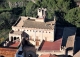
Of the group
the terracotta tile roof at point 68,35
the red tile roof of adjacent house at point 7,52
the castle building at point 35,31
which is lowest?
the red tile roof of adjacent house at point 7,52

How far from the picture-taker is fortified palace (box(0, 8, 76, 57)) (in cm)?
3506

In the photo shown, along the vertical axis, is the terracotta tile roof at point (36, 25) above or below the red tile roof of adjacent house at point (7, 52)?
above

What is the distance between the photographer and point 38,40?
38594mm

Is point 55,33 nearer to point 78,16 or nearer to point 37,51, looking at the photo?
point 37,51

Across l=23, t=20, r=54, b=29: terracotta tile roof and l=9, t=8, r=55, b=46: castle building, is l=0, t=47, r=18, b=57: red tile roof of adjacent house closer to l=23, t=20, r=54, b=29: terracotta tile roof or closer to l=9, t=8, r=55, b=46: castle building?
l=9, t=8, r=55, b=46: castle building

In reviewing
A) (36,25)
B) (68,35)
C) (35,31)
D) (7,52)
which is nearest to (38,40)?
(35,31)

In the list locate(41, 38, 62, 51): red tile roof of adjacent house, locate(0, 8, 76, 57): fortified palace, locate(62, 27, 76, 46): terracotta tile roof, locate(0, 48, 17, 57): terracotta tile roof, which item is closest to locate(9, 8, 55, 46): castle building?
locate(0, 8, 76, 57): fortified palace

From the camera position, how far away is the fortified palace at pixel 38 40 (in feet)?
115

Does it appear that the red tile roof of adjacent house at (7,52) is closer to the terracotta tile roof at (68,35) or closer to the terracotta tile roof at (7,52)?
the terracotta tile roof at (7,52)

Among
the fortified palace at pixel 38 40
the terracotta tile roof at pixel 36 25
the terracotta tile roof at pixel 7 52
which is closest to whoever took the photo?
the terracotta tile roof at pixel 7 52

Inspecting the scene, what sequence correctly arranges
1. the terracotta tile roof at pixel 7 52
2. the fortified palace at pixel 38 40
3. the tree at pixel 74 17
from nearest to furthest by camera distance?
1. the terracotta tile roof at pixel 7 52
2. the fortified palace at pixel 38 40
3. the tree at pixel 74 17

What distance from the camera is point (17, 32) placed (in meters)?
38.4

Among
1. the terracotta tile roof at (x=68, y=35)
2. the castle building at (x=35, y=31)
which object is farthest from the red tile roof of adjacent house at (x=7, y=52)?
the terracotta tile roof at (x=68, y=35)

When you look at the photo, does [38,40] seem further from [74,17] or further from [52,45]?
[74,17]
